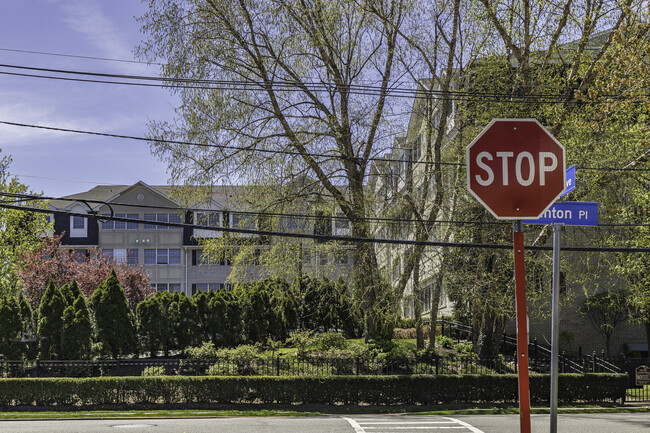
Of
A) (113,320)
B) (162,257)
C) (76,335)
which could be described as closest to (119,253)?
(162,257)

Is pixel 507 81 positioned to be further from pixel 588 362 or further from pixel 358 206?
pixel 588 362

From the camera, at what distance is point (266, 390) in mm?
20844

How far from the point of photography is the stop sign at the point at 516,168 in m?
3.33

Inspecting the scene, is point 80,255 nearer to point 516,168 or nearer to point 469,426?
point 469,426

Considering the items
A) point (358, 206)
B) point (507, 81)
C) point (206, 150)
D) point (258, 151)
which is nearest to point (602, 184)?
point (507, 81)

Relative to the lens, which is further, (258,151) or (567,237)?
(567,237)

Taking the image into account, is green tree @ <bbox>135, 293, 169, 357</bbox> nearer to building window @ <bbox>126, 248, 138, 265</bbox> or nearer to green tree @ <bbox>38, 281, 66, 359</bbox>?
green tree @ <bbox>38, 281, 66, 359</bbox>

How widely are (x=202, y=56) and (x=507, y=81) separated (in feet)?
34.2

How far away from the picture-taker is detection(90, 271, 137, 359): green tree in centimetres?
2555

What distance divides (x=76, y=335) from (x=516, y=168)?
23369mm

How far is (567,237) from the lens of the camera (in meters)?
26.4

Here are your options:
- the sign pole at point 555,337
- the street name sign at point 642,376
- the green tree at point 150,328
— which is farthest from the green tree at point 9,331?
the sign pole at point 555,337

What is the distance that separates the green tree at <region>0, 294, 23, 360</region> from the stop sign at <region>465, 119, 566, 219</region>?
24555mm

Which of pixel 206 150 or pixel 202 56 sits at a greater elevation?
pixel 202 56
